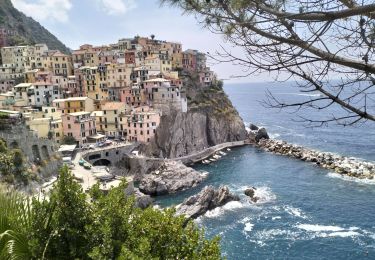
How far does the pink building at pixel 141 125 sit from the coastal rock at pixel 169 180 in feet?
25.9

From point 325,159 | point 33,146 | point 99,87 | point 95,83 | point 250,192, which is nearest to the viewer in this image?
point 250,192

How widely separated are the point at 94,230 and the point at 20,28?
112942 millimetres

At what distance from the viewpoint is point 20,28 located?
107125 mm

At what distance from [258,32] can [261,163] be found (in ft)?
162

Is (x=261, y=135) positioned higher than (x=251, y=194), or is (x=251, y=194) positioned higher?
(x=261, y=135)

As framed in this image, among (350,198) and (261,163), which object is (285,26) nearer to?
(350,198)

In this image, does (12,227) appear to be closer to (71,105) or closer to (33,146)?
(33,146)

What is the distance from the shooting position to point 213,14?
6.06 meters

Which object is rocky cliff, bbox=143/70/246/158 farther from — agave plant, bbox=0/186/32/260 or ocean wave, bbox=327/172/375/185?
agave plant, bbox=0/186/32/260

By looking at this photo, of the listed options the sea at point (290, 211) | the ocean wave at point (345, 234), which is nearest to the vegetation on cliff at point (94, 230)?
the sea at point (290, 211)

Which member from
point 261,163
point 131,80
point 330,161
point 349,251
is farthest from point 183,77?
point 349,251

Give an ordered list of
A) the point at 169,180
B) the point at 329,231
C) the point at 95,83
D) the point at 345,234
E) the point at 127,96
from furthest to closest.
Result: 1. the point at 95,83
2. the point at 127,96
3. the point at 169,180
4. the point at 329,231
5. the point at 345,234

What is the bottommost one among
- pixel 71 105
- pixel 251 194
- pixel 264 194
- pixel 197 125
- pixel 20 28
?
pixel 264 194

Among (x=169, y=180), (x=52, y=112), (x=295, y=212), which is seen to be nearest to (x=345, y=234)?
(x=295, y=212)
